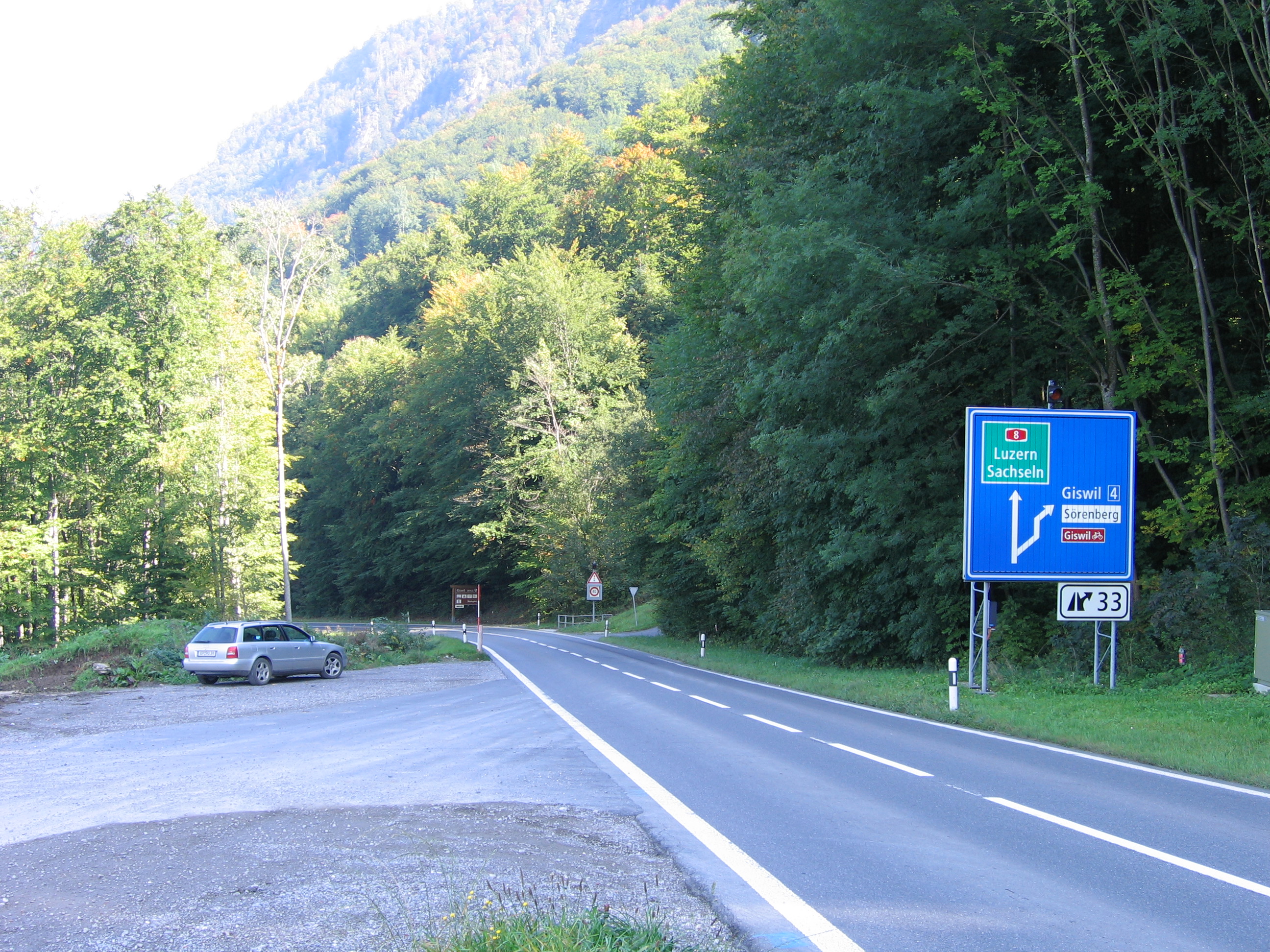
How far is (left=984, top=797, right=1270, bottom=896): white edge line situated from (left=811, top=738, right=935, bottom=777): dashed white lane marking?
132 cm

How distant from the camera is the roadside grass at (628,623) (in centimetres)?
5431

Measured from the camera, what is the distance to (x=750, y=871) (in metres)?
5.94

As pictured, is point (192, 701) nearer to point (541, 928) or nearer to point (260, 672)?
point (260, 672)

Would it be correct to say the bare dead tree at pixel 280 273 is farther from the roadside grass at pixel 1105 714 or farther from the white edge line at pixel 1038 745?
the roadside grass at pixel 1105 714

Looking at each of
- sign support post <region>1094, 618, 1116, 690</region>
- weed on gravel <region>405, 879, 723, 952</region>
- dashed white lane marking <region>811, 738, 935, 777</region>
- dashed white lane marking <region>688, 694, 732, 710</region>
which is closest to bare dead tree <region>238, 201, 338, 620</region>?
dashed white lane marking <region>688, 694, 732, 710</region>

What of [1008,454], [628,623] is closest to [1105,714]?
[1008,454]

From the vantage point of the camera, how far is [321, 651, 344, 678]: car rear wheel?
79.0 feet

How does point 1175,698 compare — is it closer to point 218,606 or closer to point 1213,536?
point 1213,536

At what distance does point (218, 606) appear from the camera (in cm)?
4525

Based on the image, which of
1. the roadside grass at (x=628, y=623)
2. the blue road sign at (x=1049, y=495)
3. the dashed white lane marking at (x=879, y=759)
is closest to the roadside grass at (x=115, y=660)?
the dashed white lane marking at (x=879, y=759)

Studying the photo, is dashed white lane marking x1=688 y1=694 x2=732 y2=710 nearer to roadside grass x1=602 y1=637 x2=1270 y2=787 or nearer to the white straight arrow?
roadside grass x1=602 y1=637 x2=1270 y2=787

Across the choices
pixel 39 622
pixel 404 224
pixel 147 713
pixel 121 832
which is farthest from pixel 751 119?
pixel 404 224

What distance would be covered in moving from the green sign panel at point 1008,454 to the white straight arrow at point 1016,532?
331 millimetres

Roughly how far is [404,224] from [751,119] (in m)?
109
